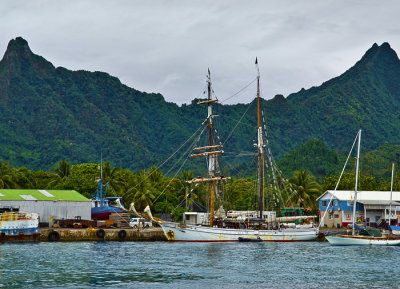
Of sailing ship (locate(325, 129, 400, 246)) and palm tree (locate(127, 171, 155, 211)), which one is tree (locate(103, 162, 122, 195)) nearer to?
palm tree (locate(127, 171, 155, 211))

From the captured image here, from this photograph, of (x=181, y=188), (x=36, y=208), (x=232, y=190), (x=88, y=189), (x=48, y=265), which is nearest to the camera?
(x=48, y=265)

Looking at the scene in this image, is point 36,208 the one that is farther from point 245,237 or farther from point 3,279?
point 3,279

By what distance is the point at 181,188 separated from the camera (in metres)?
124

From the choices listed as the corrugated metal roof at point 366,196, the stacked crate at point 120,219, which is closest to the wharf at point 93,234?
the stacked crate at point 120,219

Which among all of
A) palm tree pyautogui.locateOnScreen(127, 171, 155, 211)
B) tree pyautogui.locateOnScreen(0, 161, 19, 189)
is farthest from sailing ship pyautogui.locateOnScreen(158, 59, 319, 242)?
tree pyautogui.locateOnScreen(0, 161, 19, 189)

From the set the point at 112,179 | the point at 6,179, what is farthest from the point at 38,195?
the point at 112,179

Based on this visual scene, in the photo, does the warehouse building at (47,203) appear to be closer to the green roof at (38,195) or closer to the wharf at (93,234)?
the green roof at (38,195)

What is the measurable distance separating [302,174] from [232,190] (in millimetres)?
21826

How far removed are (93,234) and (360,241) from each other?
37.2 meters

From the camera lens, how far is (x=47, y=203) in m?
82.4

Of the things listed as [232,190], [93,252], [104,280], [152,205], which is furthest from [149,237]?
[232,190]

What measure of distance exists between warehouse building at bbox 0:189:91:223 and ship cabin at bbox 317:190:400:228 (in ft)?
137

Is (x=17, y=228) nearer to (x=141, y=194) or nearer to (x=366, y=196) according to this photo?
(x=141, y=194)

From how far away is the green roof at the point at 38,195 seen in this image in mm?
79812
